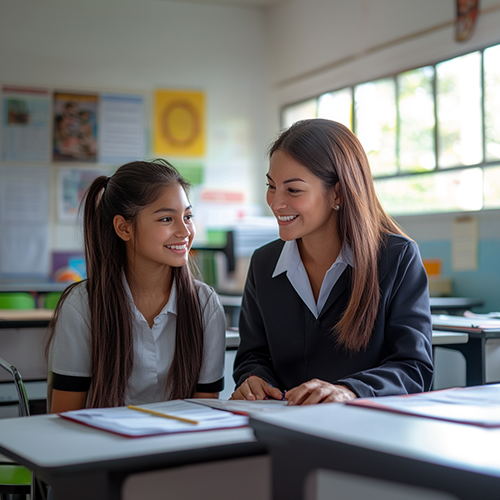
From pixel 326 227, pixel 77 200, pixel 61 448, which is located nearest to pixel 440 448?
pixel 61 448

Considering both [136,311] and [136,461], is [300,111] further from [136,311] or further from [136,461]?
[136,461]

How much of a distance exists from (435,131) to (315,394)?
3.11 m

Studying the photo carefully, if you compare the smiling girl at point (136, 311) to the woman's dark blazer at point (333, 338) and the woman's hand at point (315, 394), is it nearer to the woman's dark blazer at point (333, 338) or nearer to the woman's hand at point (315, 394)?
the woman's dark blazer at point (333, 338)

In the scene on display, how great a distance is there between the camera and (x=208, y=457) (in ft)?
2.64

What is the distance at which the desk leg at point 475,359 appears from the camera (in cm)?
193

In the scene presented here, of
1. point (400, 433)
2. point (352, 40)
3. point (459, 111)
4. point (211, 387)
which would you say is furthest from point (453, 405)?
point (352, 40)

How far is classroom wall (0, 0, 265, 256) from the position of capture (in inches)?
191

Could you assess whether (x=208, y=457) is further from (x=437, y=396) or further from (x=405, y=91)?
(x=405, y=91)

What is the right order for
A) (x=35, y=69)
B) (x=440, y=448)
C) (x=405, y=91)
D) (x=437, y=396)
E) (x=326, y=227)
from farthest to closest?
(x=35, y=69), (x=405, y=91), (x=326, y=227), (x=437, y=396), (x=440, y=448)

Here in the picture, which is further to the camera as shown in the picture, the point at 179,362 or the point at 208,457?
the point at 179,362

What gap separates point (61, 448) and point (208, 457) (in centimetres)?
17

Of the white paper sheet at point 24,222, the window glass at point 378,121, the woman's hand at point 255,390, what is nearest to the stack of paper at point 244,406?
the woman's hand at point 255,390

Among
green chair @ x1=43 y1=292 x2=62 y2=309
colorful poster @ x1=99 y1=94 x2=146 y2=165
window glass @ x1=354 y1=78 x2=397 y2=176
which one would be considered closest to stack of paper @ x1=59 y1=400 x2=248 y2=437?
green chair @ x1=43 y1=292 x2=62 y2=309

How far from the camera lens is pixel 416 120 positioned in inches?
161
